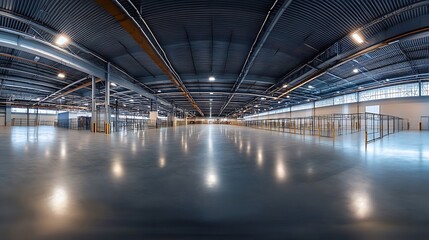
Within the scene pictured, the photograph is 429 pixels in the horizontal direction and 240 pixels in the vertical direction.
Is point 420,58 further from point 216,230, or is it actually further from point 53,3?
point 53,3

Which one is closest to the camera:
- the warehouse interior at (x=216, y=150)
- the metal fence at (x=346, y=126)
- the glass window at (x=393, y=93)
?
the warehouse interior at (x=216, y=150)

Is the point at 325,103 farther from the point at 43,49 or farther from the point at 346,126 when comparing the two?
the point at 43,49

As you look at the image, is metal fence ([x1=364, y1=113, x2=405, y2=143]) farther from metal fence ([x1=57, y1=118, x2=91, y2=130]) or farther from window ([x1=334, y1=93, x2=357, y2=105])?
metal fence ([x1=57, y1=118, x2=91, y2=130])

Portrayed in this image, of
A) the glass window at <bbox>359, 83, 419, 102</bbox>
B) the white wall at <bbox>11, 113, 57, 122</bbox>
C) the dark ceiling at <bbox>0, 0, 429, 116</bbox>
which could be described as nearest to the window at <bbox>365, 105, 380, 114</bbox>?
the glass window at <bbox>359, 83, 419, 102</bbox>

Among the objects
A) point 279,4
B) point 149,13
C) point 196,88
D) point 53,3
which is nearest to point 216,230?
point 279,4

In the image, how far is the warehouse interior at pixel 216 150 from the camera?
76.4 inches

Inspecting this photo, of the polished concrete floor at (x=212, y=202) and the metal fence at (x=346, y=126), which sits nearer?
the polished concrete floor at (x=212, y=202)

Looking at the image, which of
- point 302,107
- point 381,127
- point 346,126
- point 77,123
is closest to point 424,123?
point 346,126

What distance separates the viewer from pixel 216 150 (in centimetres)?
669

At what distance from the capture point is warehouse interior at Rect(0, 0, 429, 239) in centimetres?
194

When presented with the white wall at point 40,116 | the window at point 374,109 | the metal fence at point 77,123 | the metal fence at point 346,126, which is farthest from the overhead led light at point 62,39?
the white wall at point 40,116

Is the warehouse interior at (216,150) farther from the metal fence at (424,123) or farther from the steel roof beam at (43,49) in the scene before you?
the metal fence at (424,123)

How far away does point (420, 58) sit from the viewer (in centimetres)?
→ 1239

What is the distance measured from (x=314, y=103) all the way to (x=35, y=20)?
36.0 metres
